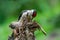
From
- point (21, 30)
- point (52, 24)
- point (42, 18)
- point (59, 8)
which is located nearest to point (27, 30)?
point (21, 30)

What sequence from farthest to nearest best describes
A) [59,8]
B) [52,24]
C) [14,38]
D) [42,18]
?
[59,8] → [52,24] → [42,18] → [14,38]

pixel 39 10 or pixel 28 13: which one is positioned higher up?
pixel 28 13

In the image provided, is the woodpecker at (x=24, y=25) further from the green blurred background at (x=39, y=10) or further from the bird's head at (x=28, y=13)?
the green blurred background at (x=39, y=10)

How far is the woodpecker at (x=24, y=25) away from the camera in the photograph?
4.44 feet

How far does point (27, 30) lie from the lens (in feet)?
4.53

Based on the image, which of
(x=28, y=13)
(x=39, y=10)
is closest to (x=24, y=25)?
(x=28, y=13)

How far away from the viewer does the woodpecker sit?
1.35 metres

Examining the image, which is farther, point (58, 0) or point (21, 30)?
point (58, 0)

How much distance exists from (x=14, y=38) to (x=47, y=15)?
382cm

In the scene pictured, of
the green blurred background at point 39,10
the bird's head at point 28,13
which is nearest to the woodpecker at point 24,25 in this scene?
the bird's head at point 28,13

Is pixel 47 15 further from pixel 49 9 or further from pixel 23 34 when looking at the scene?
pixel 23 34

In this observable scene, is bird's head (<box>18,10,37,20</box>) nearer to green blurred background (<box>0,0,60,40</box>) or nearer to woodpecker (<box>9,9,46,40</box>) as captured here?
woodpecker (<box>9,9,46,40</box>)

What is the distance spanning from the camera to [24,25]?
1.39m

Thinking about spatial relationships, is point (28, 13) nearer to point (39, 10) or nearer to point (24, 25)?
point (24, 25)
